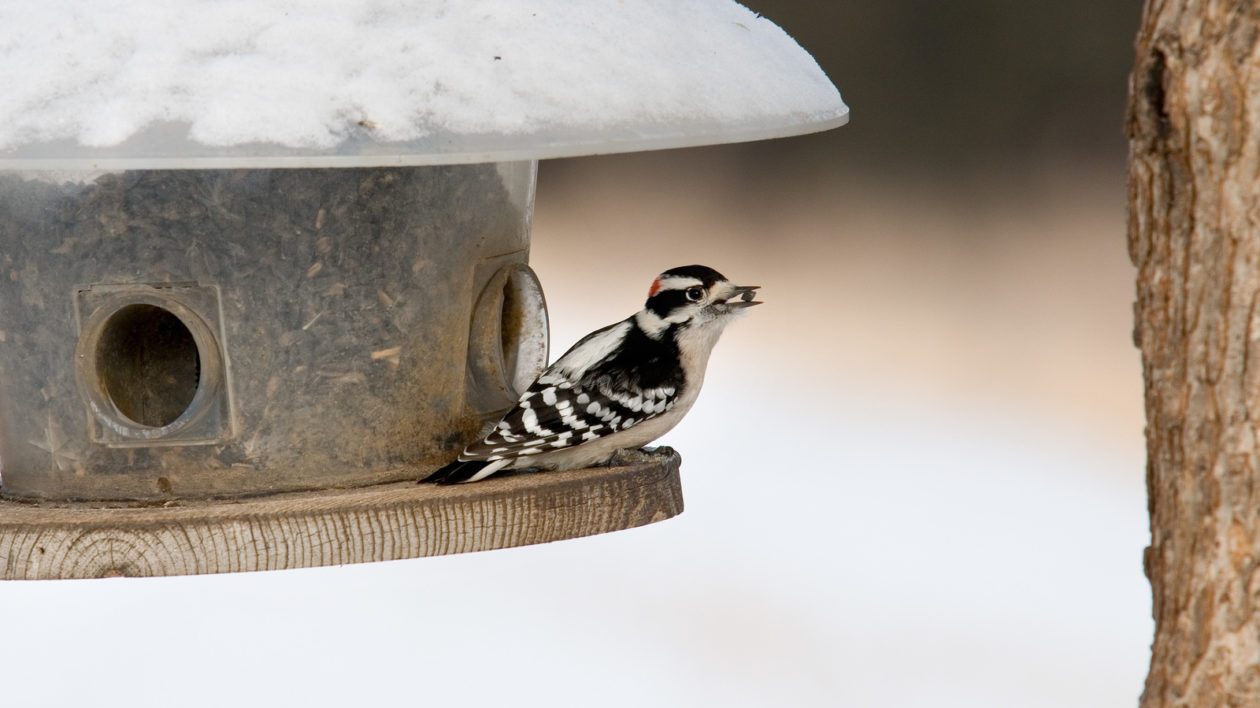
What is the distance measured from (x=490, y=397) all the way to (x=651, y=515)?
52cm

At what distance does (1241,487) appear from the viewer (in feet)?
8.11

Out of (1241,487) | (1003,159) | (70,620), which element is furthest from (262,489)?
(1003,159)

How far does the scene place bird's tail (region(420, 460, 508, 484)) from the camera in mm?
3674

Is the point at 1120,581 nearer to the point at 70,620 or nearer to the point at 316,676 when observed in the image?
the point at 316,676

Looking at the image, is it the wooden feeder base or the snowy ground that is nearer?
the wooden feeder base

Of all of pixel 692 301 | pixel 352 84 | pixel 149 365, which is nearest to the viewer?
pixel 352 84

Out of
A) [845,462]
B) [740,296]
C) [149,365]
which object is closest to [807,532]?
[845,462]

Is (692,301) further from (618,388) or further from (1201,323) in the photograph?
(1201,323)

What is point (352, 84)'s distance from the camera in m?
2.93

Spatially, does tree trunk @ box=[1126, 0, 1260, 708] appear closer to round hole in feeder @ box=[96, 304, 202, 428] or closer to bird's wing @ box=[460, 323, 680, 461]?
bird's wing @ box=[460, 323, 680, 461]

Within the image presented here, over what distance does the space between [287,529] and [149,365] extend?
65cm

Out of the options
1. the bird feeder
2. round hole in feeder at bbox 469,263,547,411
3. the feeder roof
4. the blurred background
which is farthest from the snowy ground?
the feeder roof

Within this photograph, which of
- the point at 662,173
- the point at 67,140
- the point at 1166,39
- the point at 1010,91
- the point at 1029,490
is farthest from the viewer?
the point at 662,173

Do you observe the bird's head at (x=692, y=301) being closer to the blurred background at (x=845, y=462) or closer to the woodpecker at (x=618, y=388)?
the woodpecker at (x=618, y=388)
